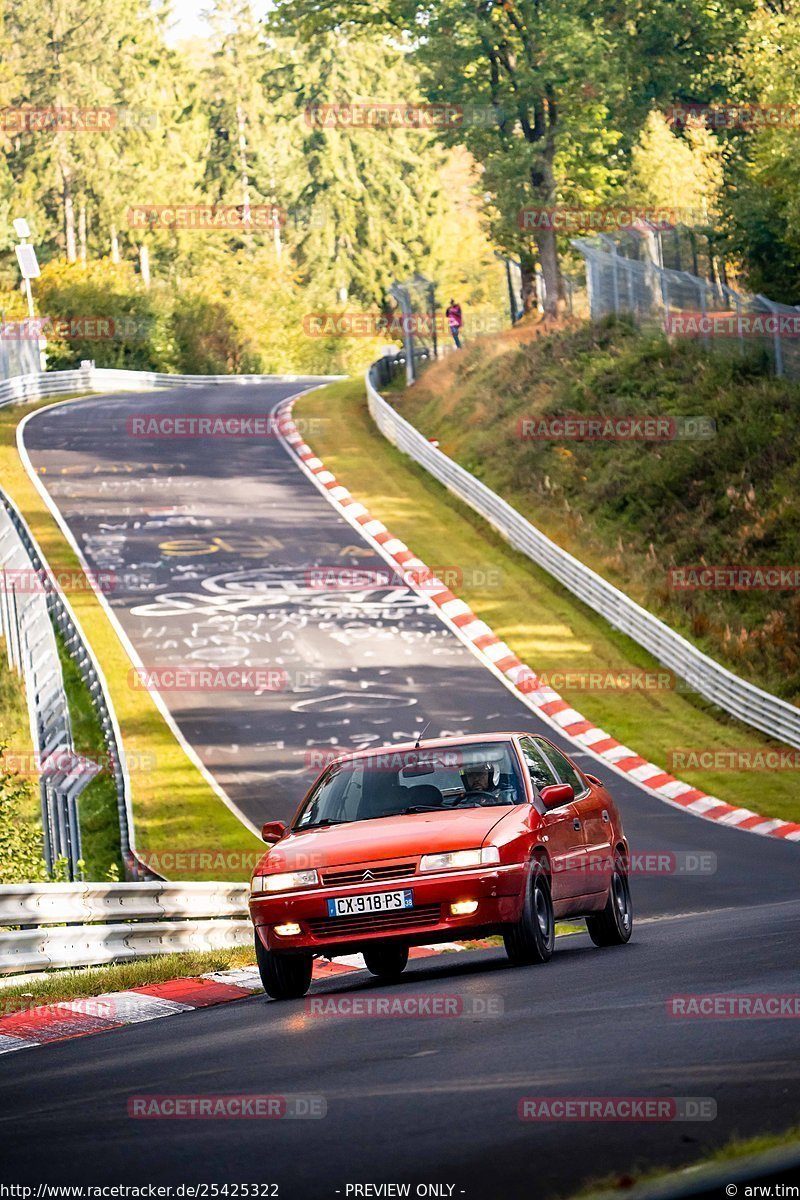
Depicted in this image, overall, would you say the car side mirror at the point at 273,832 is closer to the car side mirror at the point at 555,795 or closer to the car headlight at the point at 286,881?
the car headlight at the point at 286,881

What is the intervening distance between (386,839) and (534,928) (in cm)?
106

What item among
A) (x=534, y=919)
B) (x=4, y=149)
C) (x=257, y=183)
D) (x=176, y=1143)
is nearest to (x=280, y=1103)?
(x=176, y=1143)

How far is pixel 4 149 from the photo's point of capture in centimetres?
9950

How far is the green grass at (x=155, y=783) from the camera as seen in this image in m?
22.2

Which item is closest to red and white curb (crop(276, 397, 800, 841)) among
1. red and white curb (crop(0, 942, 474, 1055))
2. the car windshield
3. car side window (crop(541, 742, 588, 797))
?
car side window (crop(541, 742, 588, 797))

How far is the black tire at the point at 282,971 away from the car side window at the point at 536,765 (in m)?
1.94

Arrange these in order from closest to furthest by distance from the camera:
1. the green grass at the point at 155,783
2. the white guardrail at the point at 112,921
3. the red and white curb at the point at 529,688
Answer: the white guardrail at the point at 112,921, the green grass at the point at 155,783, the red and white curb at the point at 529,688

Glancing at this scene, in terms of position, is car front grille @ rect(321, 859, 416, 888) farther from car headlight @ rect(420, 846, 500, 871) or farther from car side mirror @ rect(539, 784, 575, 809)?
car side mirror @ rect(539, 784, 575, 809)

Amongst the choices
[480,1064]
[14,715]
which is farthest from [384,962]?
[14,715]

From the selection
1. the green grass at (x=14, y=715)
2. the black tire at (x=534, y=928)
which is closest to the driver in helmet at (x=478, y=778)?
the black tire at (x=534, y=928)

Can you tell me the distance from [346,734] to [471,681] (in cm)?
368

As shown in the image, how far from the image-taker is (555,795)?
36.0 ft

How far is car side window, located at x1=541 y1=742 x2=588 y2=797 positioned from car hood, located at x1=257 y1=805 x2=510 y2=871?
1.20 meters

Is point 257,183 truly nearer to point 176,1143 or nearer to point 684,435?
point 684,435
